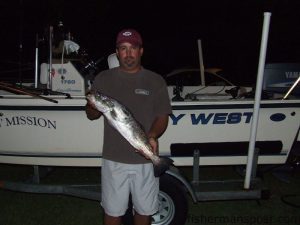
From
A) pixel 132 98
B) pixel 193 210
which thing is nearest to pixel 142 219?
pixel 132 98

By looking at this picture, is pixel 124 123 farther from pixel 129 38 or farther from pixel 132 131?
pixel 129 38

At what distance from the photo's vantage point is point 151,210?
13.2 feet

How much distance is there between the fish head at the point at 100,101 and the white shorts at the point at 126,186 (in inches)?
23.6

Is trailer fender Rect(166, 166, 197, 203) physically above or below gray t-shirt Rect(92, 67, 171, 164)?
below

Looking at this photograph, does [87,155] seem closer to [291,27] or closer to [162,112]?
[162,112]

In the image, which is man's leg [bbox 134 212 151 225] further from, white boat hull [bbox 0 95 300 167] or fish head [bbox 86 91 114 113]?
white boat hull [bbox 0 95 300 167]

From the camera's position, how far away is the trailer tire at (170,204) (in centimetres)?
470

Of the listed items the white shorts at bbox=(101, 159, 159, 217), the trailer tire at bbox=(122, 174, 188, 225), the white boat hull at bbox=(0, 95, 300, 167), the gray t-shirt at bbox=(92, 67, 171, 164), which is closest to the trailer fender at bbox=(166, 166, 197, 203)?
the trailer tire at bbox=(122, 174, 188, 225)

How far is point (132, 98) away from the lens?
3.76 meters

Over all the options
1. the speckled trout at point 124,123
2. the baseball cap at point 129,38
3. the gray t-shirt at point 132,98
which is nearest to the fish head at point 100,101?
the speckled trout at point 124,123

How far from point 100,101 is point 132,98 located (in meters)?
0.35

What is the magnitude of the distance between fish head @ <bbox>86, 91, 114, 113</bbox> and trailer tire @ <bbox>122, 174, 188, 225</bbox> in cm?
149

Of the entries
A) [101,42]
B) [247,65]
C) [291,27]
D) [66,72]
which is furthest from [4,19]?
[66,72]

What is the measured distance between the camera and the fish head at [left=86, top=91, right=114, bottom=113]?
3.51 m
